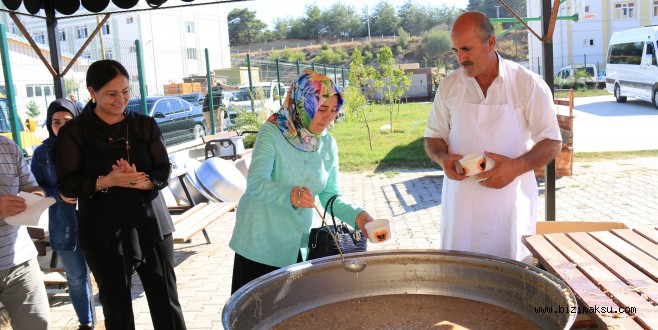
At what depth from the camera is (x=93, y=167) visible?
2.92 meters

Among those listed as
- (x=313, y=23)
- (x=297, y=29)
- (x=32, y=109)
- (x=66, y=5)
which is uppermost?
(x=313, y=23)

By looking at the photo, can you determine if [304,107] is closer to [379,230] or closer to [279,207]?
[279,207]

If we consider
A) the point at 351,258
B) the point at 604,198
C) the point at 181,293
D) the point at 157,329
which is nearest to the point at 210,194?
the point at 181,293

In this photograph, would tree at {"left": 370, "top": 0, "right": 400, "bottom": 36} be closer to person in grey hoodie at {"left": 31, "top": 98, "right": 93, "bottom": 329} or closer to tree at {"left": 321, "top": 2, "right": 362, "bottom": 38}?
tree at {"left": 321, "top": 2, "right": 362, "bottom": 38}

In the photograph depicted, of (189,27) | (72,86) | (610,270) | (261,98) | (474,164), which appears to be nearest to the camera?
(610,270)

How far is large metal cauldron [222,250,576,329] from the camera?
175 cm

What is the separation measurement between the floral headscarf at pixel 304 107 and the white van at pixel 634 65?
1965 cm

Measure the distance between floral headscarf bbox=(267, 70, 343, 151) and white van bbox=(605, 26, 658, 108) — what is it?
19647 mm

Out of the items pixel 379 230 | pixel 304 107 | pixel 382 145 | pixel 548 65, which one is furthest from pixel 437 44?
pixel 379 230

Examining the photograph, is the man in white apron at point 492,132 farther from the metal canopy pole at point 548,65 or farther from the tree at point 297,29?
the tree at point 297,29

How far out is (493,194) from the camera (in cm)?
265

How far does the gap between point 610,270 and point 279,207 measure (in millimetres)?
1271

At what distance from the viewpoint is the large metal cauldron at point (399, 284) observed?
1.75m

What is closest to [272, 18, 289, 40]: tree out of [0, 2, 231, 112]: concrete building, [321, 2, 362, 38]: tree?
[321, 2, 362, 38]: tree
